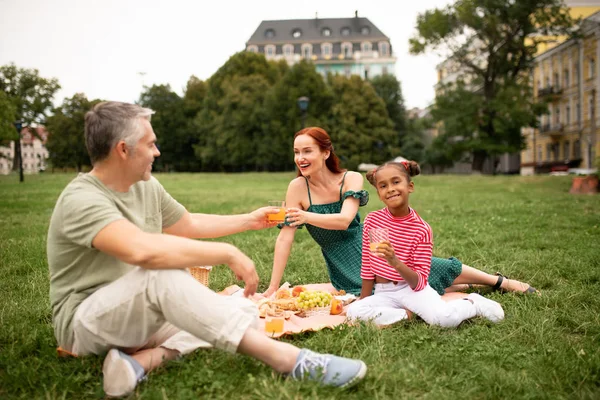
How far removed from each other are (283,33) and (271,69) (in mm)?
37746

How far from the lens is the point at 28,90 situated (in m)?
60.8

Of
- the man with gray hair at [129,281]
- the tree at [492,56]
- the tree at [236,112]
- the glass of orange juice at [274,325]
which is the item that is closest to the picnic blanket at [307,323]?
the glass of orange juice at [274,325]

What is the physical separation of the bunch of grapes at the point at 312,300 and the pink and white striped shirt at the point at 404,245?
18.6 inches

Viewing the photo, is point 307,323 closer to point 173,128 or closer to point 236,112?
point 236,112

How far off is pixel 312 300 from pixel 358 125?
152 ft

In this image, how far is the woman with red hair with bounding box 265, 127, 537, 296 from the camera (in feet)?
15.9

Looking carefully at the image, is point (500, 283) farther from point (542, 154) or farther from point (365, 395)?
point (542, 154)

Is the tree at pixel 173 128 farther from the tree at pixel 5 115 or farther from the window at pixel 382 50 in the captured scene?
the window at pixel 382 50

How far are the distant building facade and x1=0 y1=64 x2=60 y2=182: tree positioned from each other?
36693 millimetres

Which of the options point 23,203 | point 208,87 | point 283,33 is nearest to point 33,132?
point 208,87

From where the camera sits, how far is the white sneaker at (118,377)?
2.85 m

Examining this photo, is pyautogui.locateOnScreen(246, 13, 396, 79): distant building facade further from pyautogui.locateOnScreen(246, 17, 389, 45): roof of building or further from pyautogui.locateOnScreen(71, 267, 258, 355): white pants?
pyautogui.locateOnScreen(71, 267, 258, 355): white pants

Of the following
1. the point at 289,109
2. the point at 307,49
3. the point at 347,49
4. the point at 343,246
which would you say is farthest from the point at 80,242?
the point at 347,49

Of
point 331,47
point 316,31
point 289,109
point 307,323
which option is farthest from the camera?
Answer: point 316,31
